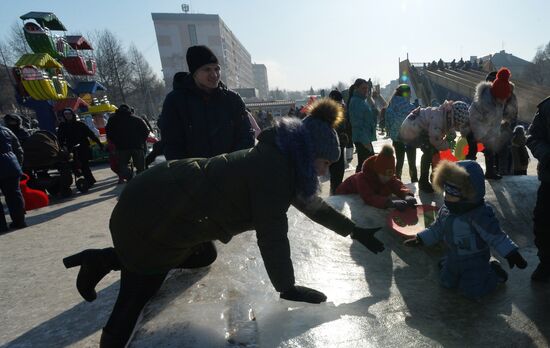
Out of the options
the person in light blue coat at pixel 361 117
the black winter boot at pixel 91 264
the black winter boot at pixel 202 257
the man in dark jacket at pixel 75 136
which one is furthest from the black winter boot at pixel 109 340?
the man in dark jacket at pixel 75 136

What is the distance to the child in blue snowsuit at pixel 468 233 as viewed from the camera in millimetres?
2172

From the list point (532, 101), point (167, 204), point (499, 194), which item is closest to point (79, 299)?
point (167, 204)

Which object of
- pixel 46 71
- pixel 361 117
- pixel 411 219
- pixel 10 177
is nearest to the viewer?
pixel 411 219

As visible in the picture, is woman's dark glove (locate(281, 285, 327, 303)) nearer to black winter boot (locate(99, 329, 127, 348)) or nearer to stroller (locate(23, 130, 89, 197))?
black winter boot (locate(99, 329, 127, 348))

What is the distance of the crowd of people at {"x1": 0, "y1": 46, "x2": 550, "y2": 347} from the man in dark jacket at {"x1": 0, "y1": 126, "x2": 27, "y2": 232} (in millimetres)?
2935

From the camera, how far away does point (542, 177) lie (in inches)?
93.5

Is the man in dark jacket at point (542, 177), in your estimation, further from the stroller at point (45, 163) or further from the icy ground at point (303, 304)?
the stroller at point (45, 163)

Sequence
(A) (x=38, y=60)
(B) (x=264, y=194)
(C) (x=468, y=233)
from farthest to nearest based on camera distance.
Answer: (A) (x=38, y=60) → (C) (x=468, y=233) → (B) (x=264, y=194)

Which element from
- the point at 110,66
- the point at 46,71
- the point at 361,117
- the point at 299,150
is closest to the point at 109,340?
the point at 299,150

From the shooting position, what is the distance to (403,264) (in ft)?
9.37

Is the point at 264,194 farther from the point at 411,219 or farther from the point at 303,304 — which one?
the point at 411,219

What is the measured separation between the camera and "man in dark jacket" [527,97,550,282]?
92.2 inches

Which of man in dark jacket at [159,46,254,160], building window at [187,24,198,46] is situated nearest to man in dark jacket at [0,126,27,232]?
man in dark jacket at [159,46,254,160]

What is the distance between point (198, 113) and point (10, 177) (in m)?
A: 3.31
